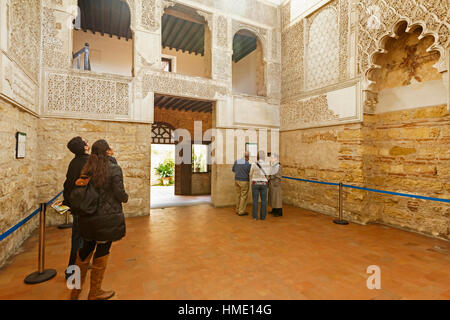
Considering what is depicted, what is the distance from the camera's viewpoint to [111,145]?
5.17 m

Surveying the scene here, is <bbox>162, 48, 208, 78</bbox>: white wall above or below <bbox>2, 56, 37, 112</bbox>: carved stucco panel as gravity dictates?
above

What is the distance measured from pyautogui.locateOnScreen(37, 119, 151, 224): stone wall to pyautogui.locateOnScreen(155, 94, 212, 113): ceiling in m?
2.97

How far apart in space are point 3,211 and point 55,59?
332 centimetres

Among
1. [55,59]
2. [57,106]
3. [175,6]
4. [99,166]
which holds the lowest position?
[99,166]

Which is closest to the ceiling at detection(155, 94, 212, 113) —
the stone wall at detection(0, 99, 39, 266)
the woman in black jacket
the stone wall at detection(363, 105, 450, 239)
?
the stone wall at detection(0, 99, 39, 266)

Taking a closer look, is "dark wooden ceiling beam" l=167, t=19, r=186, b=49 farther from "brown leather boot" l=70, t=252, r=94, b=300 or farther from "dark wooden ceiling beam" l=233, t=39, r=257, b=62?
"brown leather boot" l=70, t=252, r=94, b=300

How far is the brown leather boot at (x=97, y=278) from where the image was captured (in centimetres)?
214

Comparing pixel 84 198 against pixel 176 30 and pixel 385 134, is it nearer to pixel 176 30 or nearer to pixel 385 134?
pixel 385 134

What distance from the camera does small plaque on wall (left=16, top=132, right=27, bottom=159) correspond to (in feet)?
11.5

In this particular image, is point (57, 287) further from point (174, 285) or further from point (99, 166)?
point (99, 166)
